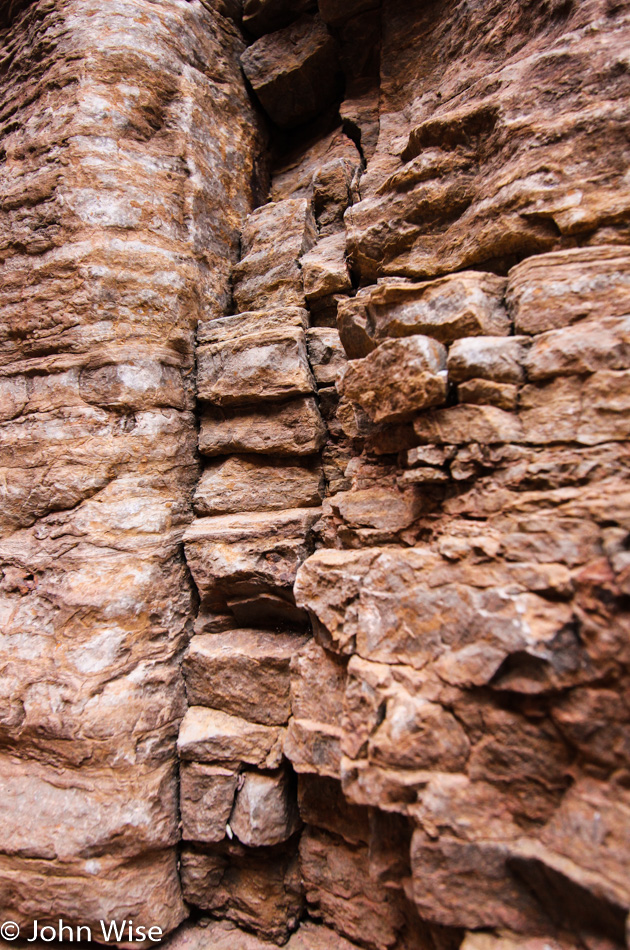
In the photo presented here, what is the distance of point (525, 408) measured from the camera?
195 cm

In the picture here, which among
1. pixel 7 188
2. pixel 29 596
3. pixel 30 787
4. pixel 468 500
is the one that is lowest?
pixel 30 787

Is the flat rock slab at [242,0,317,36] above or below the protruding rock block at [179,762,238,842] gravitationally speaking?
above

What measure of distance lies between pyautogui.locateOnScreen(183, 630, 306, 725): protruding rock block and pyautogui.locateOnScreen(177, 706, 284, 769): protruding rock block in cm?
6

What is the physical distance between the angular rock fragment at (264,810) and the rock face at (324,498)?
0.7 inches

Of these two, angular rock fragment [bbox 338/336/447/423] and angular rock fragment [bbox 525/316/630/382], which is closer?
angular rock fragment [bbox 525/316/630/382]

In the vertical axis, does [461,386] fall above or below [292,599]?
above

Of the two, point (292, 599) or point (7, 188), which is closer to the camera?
point (292, 599)

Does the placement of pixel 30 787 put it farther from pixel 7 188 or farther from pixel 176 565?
pixel 7 188

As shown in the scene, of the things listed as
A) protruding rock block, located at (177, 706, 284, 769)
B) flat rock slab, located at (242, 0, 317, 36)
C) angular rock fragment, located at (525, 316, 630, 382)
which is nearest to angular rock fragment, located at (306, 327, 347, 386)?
angular rock fragment, located at (525, 316, 630, 382)

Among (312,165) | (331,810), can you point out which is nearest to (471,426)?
(331,810)

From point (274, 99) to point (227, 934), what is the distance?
22.0 ft

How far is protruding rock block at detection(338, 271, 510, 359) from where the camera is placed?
2.14 m

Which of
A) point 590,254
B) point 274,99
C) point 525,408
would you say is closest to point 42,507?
point 525,408

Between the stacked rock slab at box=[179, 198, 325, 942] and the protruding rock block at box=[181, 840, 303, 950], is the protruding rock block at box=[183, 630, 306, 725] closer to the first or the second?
the stacked rock slab at box=[179, 198, 325, 942]
